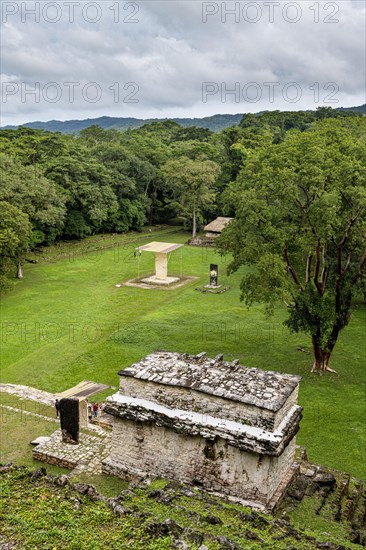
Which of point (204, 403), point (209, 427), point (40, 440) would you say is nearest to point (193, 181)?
point (40, 440)

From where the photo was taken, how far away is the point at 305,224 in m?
17.4

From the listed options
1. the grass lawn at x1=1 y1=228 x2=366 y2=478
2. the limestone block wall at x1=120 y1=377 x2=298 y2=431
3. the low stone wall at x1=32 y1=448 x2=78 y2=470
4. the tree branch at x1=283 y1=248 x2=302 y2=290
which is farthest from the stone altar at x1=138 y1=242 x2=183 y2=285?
the limestone block wall at x1=120 y1=377 x2=298 y2=431

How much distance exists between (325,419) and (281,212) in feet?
23.4

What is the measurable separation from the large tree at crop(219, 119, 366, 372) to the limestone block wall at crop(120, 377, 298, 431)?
7360 mm

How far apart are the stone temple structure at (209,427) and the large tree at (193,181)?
37.9m

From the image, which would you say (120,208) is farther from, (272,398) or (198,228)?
(272,398)

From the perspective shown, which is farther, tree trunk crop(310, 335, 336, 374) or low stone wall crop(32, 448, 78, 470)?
tree trunk crop(310, 335, 336, 374)

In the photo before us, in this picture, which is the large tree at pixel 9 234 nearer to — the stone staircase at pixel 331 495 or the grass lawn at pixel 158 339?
the grass lawn at pixel 158 339

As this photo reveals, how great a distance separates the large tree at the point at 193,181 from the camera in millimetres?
47781

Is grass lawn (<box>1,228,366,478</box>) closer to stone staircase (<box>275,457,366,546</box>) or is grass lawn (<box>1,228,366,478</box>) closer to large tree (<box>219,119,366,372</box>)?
stone staircase (<box>275,457,366,546</box>)

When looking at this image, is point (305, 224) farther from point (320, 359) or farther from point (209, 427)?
point (209, 427)

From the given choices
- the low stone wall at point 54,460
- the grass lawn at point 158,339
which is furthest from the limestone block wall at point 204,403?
the grass lawn at point 158,339

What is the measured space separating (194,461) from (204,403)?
1.31 metres

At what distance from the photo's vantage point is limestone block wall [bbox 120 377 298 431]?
994 centimetres
